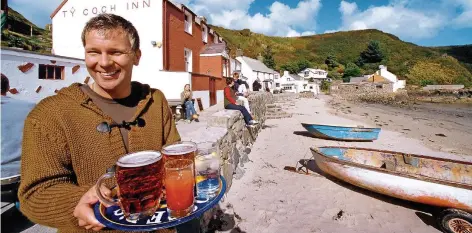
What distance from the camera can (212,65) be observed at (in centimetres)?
1944

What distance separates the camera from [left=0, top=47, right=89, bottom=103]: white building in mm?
8852

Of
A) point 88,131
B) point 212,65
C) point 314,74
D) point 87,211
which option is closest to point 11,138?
point 88,131

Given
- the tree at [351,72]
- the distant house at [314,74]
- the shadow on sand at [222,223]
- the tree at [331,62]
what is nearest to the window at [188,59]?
the shadow on sand at [222,223]

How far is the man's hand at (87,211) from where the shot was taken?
3.76 feet

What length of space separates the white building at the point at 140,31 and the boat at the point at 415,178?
9110 millimetres

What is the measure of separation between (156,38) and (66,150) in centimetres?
1424

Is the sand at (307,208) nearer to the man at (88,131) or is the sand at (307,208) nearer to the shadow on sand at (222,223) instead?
→ the shadow on sand at (222,223)

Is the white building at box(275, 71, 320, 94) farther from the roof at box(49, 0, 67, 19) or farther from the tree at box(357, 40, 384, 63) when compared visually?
the roof at box(49, 0, 67, 19)

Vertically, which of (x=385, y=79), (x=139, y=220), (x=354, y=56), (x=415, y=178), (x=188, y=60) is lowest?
(x=415, y=178)

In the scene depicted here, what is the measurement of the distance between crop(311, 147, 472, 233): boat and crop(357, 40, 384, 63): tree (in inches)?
3860

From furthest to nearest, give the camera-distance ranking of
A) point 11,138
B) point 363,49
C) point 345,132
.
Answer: point 363,49
point 345,132
point 11,138

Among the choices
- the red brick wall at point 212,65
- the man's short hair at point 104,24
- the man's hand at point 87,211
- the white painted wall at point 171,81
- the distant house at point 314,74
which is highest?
the distant house at point 314,74

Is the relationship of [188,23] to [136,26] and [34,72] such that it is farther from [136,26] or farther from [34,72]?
[34,72]

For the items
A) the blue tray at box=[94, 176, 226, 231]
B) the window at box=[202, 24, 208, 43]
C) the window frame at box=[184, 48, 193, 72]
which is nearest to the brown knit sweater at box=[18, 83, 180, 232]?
the blue tray at box=[94, 176, 226, 231]
